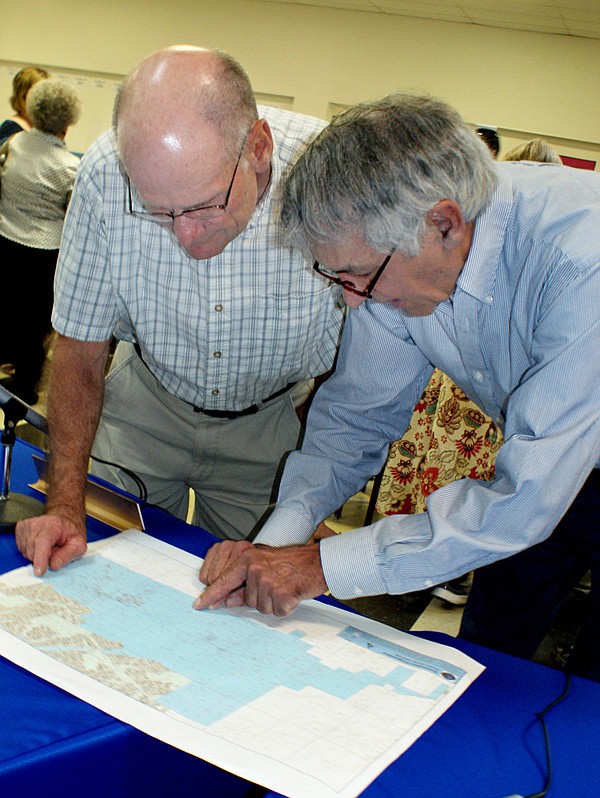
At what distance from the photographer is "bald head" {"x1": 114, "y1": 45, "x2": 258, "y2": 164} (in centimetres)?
110

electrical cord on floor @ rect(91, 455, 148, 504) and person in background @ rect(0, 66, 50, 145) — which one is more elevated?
person in background @ rect(0, 66, 50, 145)

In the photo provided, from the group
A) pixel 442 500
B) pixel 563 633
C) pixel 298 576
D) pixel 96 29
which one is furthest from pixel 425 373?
pixel 96 29

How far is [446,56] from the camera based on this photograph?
6.34 m

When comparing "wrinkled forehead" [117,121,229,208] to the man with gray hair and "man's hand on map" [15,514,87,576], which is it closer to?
the man with gray hair

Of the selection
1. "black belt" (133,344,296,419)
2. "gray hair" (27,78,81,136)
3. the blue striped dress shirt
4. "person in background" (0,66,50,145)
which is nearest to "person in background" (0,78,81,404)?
"gray hair" (27,78,81,136)

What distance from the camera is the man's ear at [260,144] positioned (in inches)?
47.4

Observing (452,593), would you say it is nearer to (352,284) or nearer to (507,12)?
(352,284)

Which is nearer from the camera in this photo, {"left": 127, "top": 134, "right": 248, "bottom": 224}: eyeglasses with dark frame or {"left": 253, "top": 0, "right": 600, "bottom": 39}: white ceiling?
{"left": 127, "top": 134, "right": 248, "bottom": 224}: eyeglasses with dark frame

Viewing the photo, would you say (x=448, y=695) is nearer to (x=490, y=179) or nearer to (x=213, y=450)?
(x=490, y=179)

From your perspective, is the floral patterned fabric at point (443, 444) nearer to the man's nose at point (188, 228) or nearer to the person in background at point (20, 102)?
the man's nose at point (188, 228)

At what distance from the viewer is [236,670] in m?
0.92

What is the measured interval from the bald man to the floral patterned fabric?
3.74 ft

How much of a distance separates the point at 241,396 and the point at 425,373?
407mm

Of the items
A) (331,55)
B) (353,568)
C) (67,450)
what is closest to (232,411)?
(67,450)
